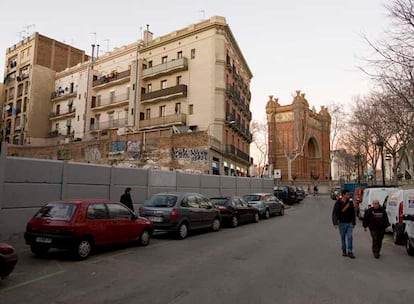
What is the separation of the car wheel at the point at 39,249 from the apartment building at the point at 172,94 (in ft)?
92.1

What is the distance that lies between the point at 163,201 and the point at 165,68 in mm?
33895

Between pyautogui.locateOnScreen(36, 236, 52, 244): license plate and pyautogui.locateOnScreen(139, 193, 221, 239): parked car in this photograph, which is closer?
pyautogui.locateOnScreen(36, 236, 52, 244): license plate

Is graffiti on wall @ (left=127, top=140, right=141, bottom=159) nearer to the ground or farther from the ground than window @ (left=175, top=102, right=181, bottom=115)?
nearer to the ground

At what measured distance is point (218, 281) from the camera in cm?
695

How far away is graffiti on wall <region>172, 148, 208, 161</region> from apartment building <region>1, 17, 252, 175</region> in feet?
0.56

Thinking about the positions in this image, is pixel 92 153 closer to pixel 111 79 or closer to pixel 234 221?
pixel 111 79

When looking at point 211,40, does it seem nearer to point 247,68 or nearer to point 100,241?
Answer: point 247,68

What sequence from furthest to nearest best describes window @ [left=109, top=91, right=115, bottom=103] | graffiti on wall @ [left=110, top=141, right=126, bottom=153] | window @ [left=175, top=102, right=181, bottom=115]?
1. window @ [left=109, top=91, right=115, bottom=103]
2. window @ [left=175, top=102, right=181, bottom=115]
3. graffiti on wall @ [left=110, top=141, right=126, bottom=153]

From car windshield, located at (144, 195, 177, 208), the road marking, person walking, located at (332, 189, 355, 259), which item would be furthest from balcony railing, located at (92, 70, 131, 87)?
the road marking

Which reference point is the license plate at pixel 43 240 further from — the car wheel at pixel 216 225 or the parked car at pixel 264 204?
the parked car at pixel 264 204

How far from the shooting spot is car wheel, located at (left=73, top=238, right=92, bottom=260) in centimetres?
878

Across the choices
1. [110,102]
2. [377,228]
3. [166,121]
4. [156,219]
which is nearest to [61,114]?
[110,102]

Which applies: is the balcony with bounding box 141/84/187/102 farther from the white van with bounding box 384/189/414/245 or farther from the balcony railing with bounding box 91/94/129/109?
the white van with bounding box 384/189/414/245

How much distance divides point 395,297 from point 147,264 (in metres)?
5.11
